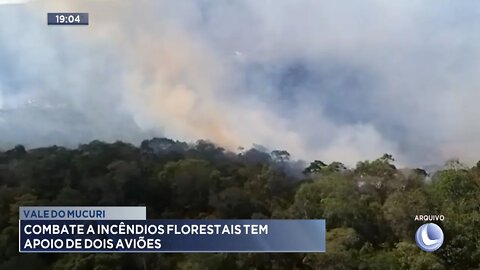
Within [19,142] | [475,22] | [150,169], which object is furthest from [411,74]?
[19,142]

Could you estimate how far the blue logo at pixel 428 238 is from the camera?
93.0 inches

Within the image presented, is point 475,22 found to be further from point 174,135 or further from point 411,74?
point 174,135

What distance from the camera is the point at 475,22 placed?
7.92 ft

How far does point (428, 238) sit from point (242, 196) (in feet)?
2.05

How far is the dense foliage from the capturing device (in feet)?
7.73

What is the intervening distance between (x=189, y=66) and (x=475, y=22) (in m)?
0.97
